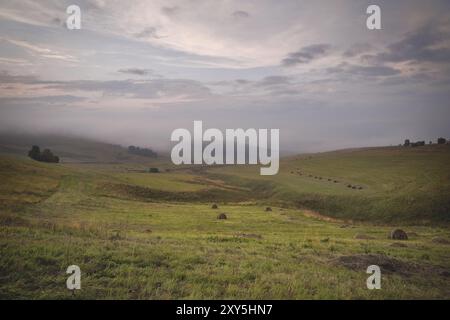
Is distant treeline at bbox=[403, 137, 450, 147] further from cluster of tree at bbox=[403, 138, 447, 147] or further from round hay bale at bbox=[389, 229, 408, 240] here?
round hay bale at bbox=[389, 229, 408, 240]

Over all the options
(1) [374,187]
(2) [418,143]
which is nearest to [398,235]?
(1) [374,187]

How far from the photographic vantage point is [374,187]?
72.4 meters

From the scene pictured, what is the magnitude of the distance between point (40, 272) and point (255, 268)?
7.78m

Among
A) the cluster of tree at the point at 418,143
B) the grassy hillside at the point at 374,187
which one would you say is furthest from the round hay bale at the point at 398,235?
the cluster of tree at the point at 418,143

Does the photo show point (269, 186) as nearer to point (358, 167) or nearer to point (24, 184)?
point (358, 167)

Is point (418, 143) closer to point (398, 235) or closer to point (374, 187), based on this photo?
point (374, 187)

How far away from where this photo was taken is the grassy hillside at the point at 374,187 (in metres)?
50.4

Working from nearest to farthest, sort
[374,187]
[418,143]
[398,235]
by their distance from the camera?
[398,235] → [374,187] → [418,143]

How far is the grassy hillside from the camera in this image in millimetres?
50375

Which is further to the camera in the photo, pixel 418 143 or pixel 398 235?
pixel 418 143

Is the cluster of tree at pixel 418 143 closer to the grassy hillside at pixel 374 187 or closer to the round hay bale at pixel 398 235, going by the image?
the grassy hillside at pixel 374 187

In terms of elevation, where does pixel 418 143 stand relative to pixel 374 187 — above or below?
above

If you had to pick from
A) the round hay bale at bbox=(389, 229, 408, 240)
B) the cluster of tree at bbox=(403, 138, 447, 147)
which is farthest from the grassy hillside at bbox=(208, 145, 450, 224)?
the round hay bale at bbox=(389, 229, 408, 240)

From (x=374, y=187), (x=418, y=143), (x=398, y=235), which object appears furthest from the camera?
(x=418, y=143)
